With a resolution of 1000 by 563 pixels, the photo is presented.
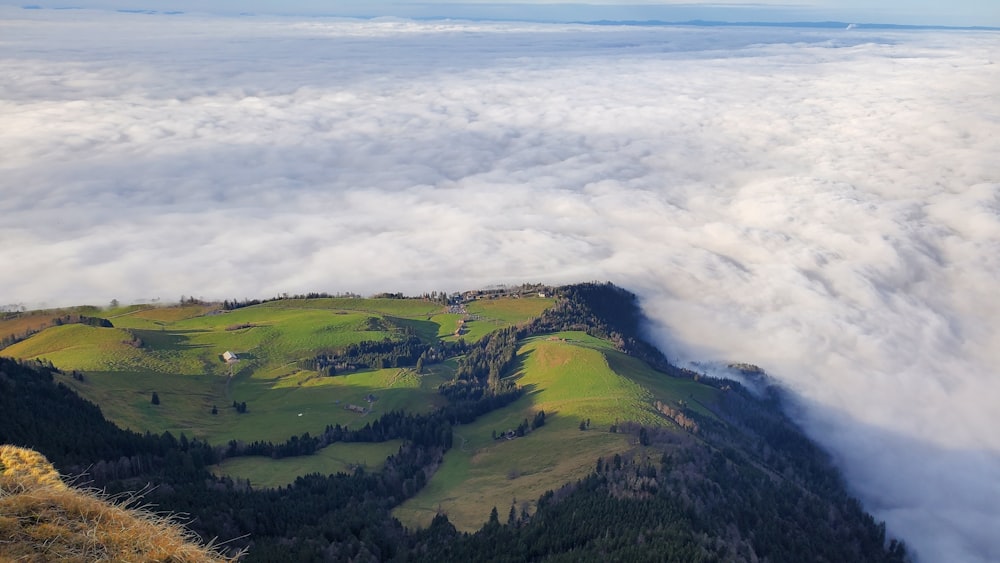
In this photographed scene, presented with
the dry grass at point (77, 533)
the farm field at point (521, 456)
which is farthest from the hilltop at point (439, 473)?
the dry grass at point (77, 533)

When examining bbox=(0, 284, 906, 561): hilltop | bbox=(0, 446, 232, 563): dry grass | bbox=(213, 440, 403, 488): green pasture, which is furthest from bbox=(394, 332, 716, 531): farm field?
bbox=(0, 446, 232, 563): dry grass

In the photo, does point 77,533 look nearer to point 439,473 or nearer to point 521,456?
point 439,473

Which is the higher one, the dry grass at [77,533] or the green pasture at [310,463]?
the dry grass at [77,533]

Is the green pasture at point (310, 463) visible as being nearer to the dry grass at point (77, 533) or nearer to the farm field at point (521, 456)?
the farm field at point (521, 456)

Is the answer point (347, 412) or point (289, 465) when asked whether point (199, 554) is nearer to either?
point (289, 465)

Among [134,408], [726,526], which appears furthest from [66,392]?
[726,526]

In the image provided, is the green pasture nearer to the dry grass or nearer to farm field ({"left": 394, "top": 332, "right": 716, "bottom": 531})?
farm field ({"left": 394, "top": 332, "right": 716, "bottom": 531})
